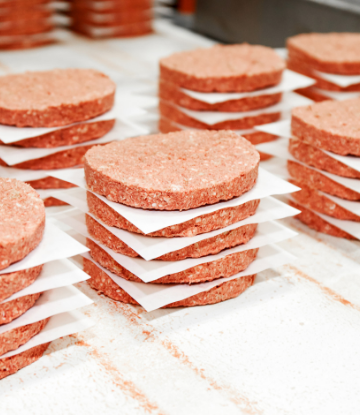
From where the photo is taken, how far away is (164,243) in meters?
1.76

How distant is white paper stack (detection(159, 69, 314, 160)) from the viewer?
9.43ft

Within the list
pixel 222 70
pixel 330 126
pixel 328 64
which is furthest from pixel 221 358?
pixel 328 64

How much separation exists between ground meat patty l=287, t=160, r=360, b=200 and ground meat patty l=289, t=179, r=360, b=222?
0.09ft

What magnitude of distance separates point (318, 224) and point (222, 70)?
0.98 meters

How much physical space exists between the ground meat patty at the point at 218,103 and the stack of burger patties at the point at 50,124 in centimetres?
42

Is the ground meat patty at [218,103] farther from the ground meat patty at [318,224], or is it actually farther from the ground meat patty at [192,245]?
the ground meat patty at [192,245]

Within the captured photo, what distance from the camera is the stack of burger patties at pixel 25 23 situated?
15.0ft

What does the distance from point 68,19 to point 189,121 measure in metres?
3.11

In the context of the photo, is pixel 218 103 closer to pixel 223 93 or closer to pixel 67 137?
pixel 223 93

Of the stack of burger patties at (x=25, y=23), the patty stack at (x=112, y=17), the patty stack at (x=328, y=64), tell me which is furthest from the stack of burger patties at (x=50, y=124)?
the patty stack at (x=112, y=17)

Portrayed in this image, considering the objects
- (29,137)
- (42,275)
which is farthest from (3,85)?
(42,275)

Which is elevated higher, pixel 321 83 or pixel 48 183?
pixel 321 83

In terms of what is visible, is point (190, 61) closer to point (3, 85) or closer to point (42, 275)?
point (3, 85)

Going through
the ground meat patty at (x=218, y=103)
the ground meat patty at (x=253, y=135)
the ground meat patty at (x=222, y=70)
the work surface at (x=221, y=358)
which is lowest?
the work surface at (x=221, y=358)
